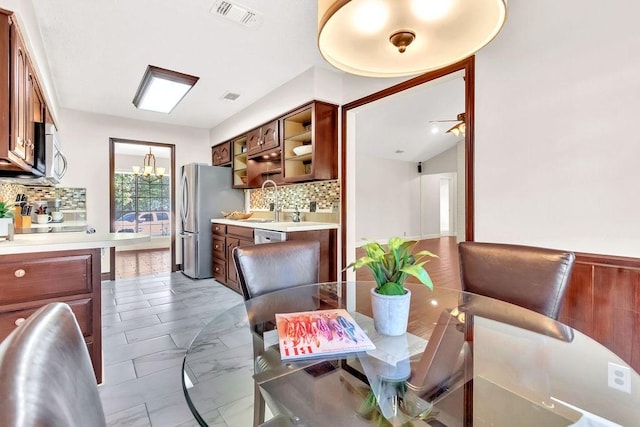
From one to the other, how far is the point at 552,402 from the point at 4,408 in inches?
45.2

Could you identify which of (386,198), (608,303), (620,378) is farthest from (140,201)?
(620,378)

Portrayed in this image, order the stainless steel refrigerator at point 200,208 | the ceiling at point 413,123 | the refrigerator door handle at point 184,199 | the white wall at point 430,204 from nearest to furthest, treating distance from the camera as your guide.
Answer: the stainless steel refrigerator at point 200,208, the refrigerator door handle at point 184,199, the ceiling at point 413,123, the white wall at point 430,204

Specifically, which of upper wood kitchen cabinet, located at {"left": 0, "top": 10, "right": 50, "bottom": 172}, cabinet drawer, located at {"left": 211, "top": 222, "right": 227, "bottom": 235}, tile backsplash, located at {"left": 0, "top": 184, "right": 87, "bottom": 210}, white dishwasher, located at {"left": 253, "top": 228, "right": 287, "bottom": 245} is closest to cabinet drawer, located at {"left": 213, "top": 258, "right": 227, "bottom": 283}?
cabinet drawer, located at {"left": 211, "top": 222, "right": 227, "bottom": 235}

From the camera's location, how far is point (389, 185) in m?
8.59

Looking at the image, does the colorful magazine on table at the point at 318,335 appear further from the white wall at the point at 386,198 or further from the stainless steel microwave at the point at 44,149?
the white wall at the point at 386,198

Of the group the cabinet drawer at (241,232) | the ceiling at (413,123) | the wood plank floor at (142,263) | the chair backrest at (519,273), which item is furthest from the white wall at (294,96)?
the wood plank floor at (142,263)

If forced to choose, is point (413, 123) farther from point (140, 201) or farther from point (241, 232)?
point (140, 201)

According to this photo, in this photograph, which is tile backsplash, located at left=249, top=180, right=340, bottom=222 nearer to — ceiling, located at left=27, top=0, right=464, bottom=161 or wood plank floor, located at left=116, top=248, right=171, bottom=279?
ceiling, located at left=27, top=0, right=464, bottom=161

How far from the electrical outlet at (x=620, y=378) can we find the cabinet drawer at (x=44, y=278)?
2451mm

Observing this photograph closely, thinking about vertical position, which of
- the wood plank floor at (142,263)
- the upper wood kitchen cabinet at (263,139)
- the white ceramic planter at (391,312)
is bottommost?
the wood plank floor at (142,263)

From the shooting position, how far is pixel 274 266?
1772 mm

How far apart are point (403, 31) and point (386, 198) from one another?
296 inches

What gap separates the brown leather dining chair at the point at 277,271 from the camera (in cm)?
152

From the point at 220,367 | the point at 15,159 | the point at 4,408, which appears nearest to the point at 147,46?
the point at 15,159
